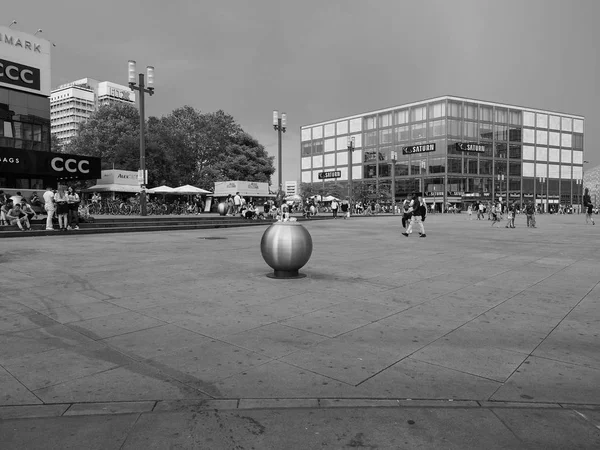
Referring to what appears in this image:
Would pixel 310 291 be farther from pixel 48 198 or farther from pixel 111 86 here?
pixel 111 86

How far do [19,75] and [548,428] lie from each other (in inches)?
1280

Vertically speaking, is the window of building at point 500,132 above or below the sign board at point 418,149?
above

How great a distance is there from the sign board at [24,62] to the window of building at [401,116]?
6959 centimetres

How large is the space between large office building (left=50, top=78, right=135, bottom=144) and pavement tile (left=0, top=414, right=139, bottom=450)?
166 m

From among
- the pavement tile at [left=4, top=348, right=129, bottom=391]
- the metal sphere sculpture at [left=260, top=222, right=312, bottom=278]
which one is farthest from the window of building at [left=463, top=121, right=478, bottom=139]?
the pavement tile at [left=4, top=348, right=129, bottom=391]

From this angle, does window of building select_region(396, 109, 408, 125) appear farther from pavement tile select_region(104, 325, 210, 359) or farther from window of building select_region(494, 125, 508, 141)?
pavement tile select_region(104, 325, 210, 359)

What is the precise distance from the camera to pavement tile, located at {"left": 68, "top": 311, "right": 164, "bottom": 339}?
4.55 m

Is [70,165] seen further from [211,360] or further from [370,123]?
[370,123]

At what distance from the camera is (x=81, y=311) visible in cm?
538

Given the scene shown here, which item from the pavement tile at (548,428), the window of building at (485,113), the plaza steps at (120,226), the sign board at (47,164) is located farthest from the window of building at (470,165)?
the pavement tile at (548,428)

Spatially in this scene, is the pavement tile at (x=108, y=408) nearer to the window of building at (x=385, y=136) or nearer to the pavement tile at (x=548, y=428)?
the pavement tile at (x=548, y=428)

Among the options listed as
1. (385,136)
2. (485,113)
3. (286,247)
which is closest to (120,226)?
(286,247)

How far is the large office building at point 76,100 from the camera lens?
15512cm

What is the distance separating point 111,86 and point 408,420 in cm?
18591
